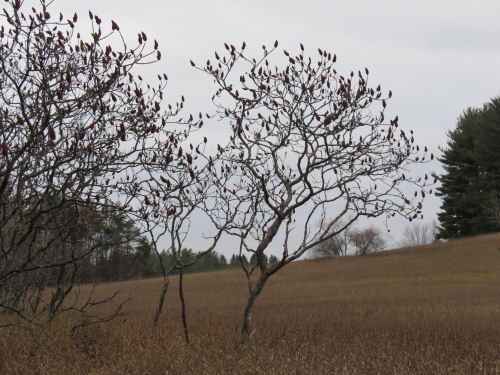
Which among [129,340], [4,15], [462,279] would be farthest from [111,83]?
[462,279]

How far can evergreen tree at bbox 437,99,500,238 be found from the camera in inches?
1763

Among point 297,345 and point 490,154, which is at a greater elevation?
point 490,154

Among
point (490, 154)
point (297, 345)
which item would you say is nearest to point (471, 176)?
point (490, 154)

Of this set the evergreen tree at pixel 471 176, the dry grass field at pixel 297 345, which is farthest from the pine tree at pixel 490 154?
the dry grass field at pixel 297 345

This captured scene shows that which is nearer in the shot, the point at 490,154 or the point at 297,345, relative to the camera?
the point at 297,345

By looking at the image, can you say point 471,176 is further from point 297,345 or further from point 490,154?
point 297,345

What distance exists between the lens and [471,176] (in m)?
47.9

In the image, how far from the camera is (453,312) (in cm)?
1276

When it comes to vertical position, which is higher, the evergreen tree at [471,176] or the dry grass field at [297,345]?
the evergreen tree at [471,176]

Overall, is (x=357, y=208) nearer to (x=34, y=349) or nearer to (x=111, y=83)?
(x=111, y=83)

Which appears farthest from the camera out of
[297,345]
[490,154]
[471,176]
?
[471,176]

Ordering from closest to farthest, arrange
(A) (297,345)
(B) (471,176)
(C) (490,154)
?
(A) (297,345)
(C) (490,154)
(B) (471,176)

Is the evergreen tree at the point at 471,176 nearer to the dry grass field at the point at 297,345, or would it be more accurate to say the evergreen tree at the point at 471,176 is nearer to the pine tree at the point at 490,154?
the pine tree at the point at 490,154

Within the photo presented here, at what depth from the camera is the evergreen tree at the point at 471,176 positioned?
1763 inches
